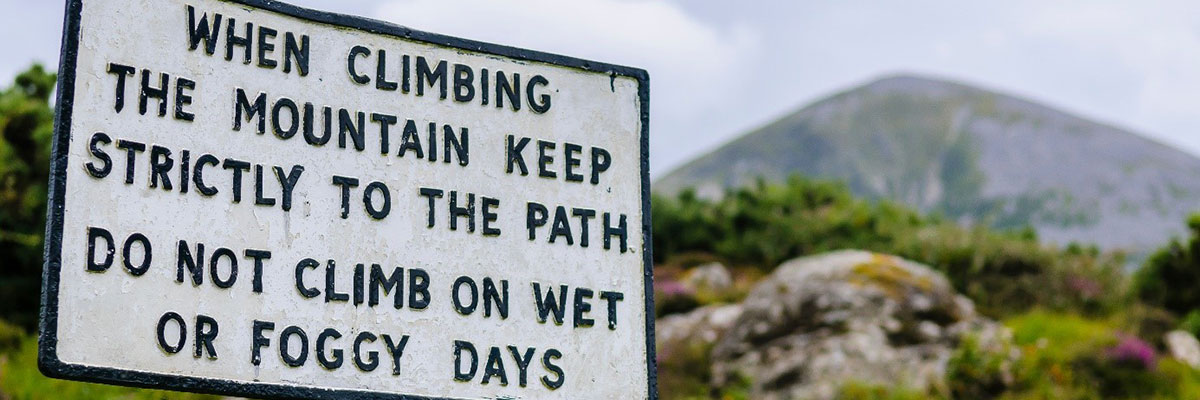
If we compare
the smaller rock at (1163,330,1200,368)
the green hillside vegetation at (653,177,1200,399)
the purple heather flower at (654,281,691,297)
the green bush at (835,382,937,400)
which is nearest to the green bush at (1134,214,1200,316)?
the green hillside vegetation at (653,177,1200,399)

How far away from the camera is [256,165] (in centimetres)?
345

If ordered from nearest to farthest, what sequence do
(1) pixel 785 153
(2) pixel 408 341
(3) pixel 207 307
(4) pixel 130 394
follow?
(3) pixel 207 307
(2) pixel 408 341
(4) pixel 130 394
(1) pixel 785 153

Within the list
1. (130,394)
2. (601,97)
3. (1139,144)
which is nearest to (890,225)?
(130,394)

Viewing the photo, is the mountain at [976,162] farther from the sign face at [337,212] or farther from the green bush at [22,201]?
the sign face at [337,212]

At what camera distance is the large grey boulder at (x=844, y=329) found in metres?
13.1

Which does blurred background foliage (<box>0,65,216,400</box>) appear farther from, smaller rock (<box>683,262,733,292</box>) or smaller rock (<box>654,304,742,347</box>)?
smaller rock (<box>683,262,733,292</box>)

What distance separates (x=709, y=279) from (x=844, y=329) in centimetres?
371

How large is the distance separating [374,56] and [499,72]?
38 centimetres

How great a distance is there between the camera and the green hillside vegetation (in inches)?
505

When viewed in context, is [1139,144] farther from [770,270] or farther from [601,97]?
[601,97]

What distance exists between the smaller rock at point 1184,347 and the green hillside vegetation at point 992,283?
0.37 ft

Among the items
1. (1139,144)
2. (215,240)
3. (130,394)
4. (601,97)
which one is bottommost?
(130,394)

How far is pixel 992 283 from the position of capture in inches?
654

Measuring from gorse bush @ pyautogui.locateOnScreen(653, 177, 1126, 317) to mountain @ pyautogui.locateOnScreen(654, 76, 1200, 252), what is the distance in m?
25.5
